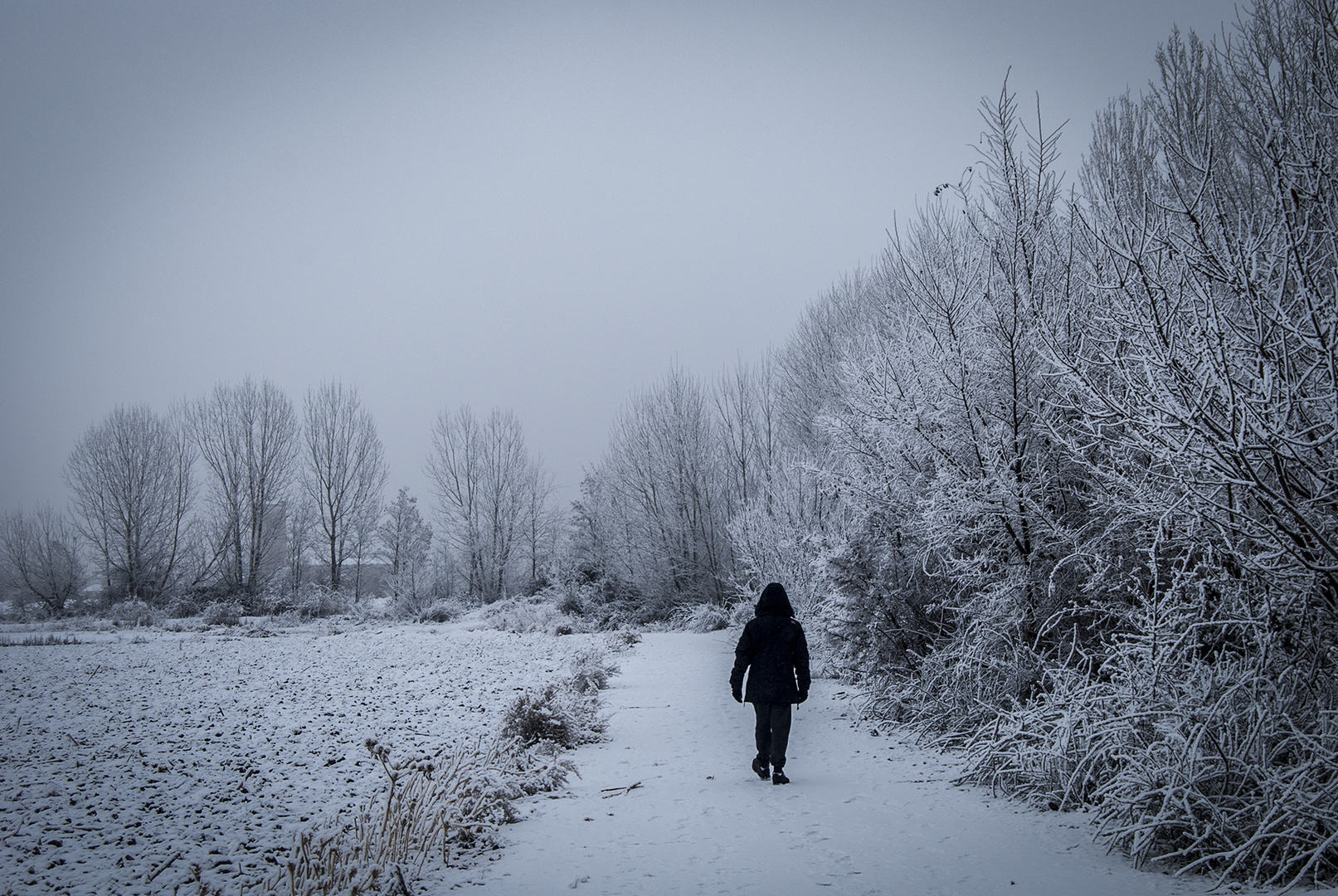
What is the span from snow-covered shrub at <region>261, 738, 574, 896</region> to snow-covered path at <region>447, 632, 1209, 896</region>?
9.3 inches

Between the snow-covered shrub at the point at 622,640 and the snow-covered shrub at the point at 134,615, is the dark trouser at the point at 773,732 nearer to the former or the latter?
the snow-covered shrub at the point at 622,640

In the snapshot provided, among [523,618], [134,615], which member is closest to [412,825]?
[523,618]

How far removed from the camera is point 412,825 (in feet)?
12.5

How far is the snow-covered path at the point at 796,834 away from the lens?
127 inches

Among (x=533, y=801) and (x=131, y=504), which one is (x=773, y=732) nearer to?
(x=533, y=801)

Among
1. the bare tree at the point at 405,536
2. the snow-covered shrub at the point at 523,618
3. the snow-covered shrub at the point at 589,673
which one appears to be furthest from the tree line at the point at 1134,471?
the bare tree at the point at 405,536

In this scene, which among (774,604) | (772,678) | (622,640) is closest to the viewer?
(772,678)

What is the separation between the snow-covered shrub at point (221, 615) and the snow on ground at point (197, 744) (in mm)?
10289

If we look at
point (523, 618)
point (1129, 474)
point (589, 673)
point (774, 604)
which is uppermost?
point (1129, 474)

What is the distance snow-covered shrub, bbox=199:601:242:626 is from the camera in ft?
74.4

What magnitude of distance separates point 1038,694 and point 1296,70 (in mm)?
5095

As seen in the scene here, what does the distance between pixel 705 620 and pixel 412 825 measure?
17.8m

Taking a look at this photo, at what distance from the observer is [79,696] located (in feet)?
26.3

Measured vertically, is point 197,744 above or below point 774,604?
below
